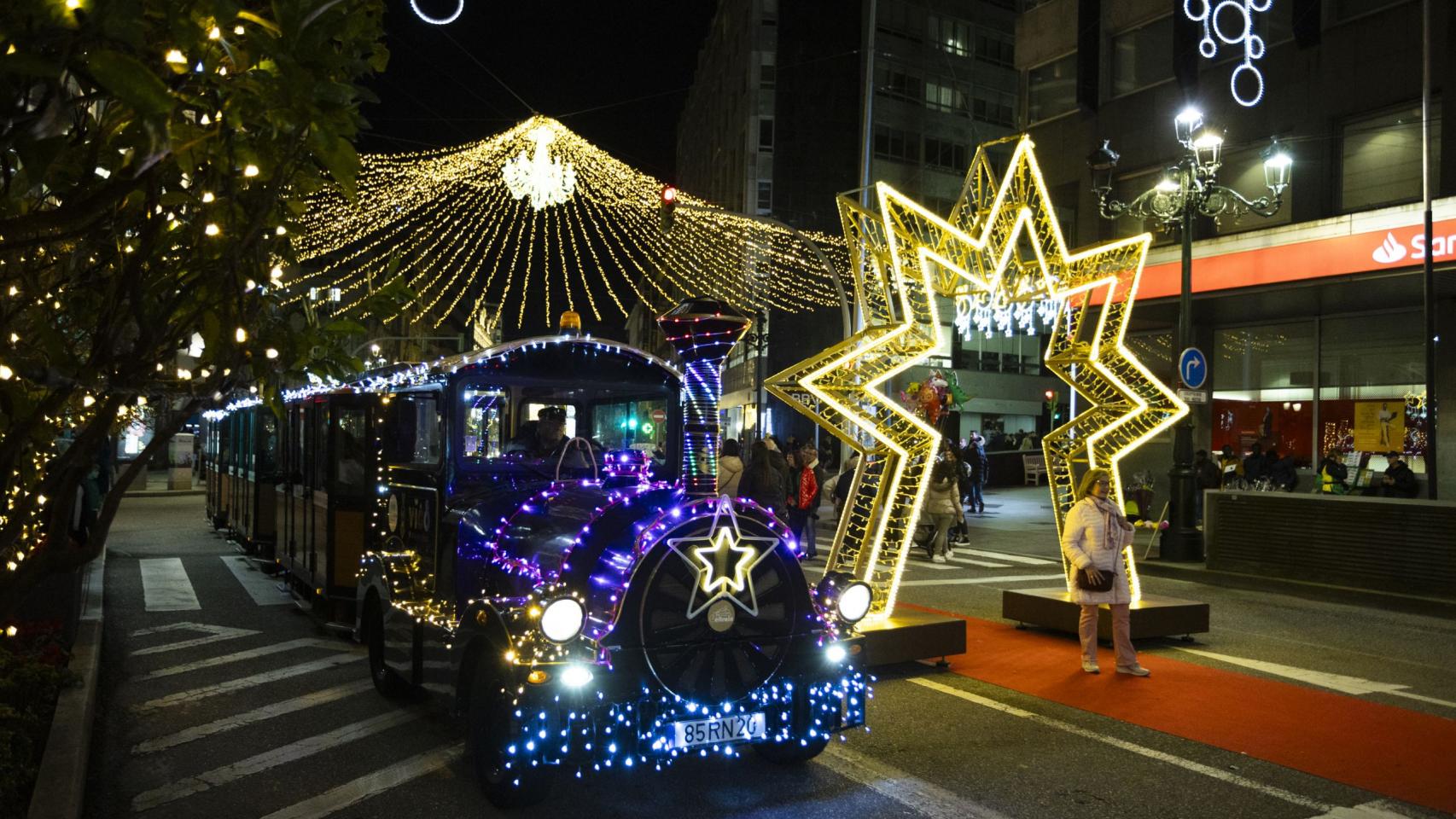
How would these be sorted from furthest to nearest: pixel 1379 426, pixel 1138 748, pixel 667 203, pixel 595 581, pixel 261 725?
pixel 1379 426 < pixel 667 203 < pixel 261 725 < pixel 1138 748 < pixel 595 581

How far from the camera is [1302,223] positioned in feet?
62.2

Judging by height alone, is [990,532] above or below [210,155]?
below

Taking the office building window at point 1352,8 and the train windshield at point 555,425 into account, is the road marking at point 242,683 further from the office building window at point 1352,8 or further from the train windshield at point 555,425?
the office building window at point 1352,8

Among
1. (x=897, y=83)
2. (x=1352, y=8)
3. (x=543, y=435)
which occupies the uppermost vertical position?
(x=897, y=83)

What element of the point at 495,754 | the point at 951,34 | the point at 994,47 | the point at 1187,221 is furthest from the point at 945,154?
the point at 495,754

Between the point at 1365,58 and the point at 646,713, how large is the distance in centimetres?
1951

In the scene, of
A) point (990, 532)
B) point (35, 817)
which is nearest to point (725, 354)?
point (35, 817)

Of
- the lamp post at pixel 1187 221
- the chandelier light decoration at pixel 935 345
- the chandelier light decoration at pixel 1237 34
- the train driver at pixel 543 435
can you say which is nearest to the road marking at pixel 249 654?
the train driver at pixel 543 435

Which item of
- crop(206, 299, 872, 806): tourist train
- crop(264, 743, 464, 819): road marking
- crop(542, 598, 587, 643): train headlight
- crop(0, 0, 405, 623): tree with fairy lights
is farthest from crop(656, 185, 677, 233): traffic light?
crop(0, 0, 405, 623): tree with fairy lights

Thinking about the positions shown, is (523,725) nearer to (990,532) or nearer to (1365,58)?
(990,532)

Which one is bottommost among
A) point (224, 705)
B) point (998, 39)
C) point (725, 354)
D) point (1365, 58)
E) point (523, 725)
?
point (224, 705)

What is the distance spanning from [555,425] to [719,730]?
290cm

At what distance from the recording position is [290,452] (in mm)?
13141

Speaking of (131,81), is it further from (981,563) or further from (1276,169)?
(1276,169)
